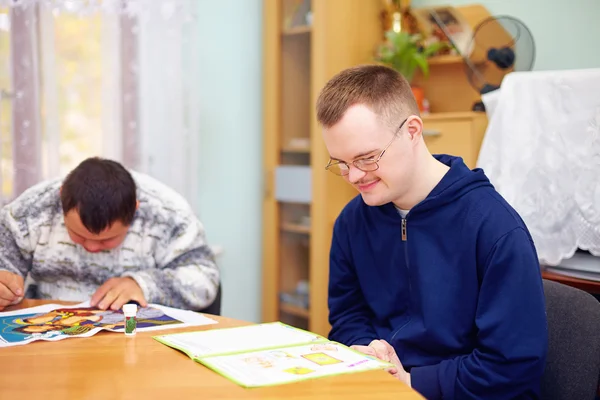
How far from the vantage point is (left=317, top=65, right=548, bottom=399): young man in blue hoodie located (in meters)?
1.29

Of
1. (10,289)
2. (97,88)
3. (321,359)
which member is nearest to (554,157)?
(321,359)

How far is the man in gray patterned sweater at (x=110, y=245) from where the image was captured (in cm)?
176

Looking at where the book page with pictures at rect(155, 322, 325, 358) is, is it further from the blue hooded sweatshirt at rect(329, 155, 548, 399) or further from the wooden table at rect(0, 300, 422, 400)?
the blue hooded sweatshirt at rect(329, 155, 548, 399)

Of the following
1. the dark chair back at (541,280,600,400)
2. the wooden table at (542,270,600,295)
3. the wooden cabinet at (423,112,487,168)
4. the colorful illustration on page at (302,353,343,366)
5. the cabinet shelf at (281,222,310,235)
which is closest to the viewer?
the colorful illustration on page at (302,353,343,366)

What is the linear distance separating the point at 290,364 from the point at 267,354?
0.07 meters

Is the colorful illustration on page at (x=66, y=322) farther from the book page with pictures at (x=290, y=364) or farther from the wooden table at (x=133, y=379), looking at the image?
the book page with pictures at (x=290, y=364)

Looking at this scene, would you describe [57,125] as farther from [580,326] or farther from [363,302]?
[580,326]

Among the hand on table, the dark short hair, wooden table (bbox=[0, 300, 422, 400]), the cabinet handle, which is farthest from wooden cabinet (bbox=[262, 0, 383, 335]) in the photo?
wooden table (bbox=[0, 300, 422, 400])

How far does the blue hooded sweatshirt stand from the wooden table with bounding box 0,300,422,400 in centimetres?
29

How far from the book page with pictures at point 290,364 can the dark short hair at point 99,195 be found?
0.65 metres

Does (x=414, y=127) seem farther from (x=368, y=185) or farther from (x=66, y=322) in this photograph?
(x=66, y=322)

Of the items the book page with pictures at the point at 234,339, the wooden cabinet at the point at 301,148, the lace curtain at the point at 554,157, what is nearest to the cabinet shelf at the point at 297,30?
the wooden cabinet at the point at 301,148

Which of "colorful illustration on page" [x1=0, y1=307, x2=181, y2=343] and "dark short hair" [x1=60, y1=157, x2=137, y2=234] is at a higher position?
"dark short hair" [x1=60, y1=157, x2=137, y2=234]

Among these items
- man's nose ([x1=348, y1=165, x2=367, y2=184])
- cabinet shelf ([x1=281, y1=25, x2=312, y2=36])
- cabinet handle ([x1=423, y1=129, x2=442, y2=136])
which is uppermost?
cabinet shelf ([x1=281, y1=25, x2=312, y2=36])
